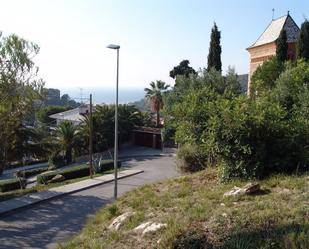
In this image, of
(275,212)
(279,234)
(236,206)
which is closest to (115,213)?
(236,206)

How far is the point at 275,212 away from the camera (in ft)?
24.4

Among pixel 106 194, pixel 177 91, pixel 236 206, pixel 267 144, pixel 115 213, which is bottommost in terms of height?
pixel 106 194

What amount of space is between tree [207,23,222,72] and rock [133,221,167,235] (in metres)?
34.0

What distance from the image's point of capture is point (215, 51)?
41.4 meters

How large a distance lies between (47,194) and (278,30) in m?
27.9

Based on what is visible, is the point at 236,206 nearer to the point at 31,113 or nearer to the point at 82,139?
the point at 31,113

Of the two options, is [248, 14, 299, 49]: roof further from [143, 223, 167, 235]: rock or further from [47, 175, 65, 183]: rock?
[143, 223, 167, 235]: rock

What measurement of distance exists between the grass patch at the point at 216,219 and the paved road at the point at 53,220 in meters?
4.70

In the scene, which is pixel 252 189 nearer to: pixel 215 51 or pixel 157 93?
pixel 215 51

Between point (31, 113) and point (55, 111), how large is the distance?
57786mm

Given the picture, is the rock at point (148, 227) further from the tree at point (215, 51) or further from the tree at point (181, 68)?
the tree at point (181, 68)

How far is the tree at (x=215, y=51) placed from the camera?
40969 mm

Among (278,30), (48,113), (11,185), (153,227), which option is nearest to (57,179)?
(11,185)

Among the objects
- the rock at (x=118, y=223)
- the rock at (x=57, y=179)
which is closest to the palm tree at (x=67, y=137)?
the rock at (x=57, y=179)
